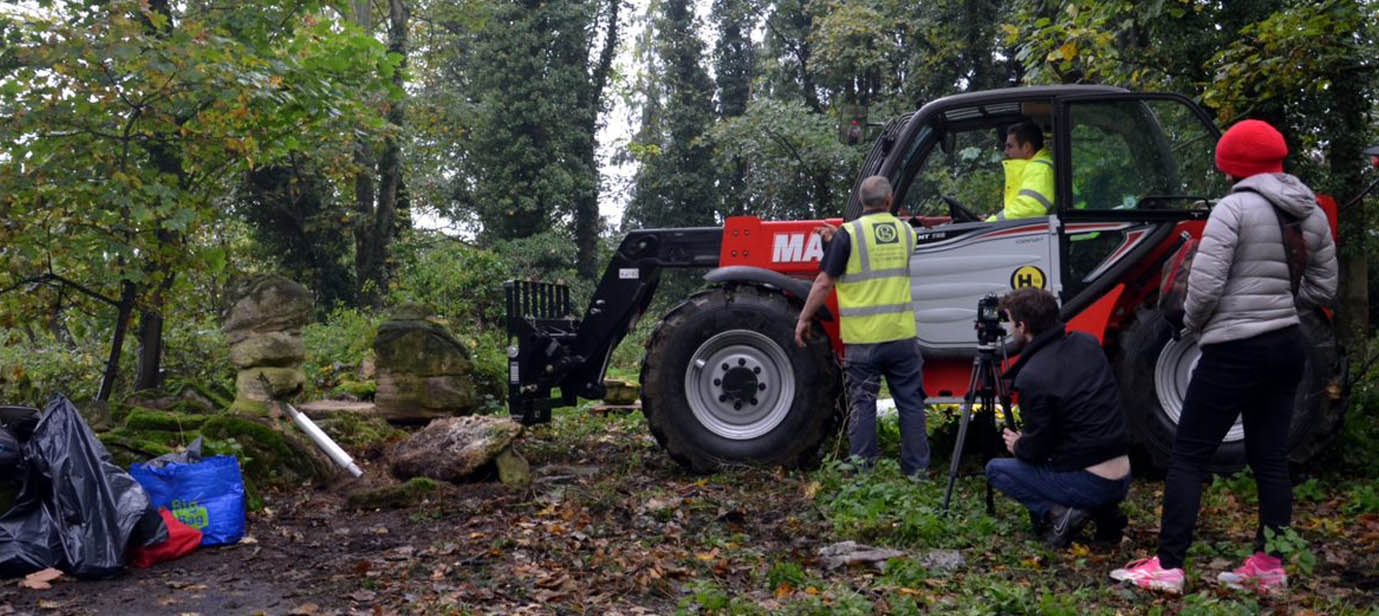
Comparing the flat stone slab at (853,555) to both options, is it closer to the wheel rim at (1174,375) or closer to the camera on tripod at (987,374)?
the camera on tripod at (987,374)

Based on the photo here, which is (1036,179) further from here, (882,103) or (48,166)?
(882,103)

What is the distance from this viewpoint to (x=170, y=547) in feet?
17.8

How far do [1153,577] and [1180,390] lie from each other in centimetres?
260

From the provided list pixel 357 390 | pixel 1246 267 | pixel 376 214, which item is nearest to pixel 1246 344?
pixel 1246 267

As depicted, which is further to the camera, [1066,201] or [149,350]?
[149,350]

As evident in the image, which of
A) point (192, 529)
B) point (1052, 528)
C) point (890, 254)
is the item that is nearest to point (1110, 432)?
point (1052, 528)

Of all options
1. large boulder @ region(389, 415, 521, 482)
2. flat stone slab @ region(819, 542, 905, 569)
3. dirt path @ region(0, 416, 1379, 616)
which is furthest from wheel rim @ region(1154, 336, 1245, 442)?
large boulder @ region(389, 415, 521, 482)

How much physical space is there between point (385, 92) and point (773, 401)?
403 cm

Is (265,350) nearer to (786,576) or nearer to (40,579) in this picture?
(40,579)

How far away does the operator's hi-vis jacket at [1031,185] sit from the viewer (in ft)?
22.8

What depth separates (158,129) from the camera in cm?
757

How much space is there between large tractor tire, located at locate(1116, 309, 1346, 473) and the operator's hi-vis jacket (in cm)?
90

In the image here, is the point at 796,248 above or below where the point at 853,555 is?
above

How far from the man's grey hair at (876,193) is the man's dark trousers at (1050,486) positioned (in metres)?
1.92
